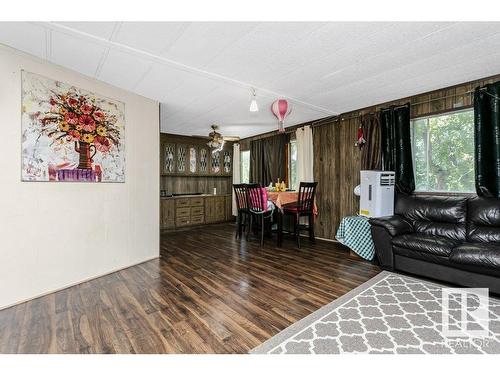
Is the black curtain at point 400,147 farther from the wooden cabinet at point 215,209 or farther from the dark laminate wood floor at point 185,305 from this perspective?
the wooden cabinet at point 215,209

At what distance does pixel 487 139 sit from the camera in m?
2.95

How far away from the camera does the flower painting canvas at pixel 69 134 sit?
238cm

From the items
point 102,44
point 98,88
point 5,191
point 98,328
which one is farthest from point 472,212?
point 5,191

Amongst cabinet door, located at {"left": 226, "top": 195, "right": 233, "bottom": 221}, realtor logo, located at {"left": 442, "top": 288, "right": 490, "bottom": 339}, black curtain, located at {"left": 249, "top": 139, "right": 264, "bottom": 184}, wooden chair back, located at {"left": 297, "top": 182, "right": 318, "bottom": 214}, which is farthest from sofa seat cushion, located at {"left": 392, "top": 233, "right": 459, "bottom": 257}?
cabinet door, located at {"left": 226, "top": 195, "right": 233, "bottom": 221}

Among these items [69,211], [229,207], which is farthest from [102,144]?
[229,207]

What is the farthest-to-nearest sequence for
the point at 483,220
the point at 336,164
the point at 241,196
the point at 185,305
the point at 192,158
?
the point at 192,158 → the point at 241,196 → the point at 336,164 → the point at 483,220 → the point at 185,305

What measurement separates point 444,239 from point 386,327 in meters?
1.61

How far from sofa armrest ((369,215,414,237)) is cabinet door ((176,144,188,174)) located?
4708 millimetres

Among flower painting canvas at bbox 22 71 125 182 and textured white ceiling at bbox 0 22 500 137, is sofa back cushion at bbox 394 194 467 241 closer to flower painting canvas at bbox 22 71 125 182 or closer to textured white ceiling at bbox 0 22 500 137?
textured white ceiling at bbox 0 22 500 137

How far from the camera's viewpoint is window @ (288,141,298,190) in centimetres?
561

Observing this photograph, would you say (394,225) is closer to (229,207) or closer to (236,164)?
(229,207)

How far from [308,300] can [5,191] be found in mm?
3005

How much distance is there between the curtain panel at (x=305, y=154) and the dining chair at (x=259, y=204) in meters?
1.20

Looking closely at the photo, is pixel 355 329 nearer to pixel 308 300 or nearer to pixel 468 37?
pixel 308 300
